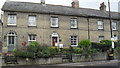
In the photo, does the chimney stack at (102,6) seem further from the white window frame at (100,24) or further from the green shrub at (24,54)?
the green shrub at (24,54)

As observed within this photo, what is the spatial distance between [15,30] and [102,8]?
1967 centimetres

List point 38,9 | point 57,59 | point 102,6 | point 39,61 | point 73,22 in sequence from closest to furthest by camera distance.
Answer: point 39,61 → point 57,59 → point 38,9 → point 73,22 → point 102,6

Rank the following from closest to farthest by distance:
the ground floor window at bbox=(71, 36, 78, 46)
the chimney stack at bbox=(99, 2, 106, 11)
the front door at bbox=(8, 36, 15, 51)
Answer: the front door at bbox=(8, 36, 15, 51) → the ground floor window at bbox=(71, 36, 78, 46) → the chimney stack at bbox=(99, 2, 106, 11)

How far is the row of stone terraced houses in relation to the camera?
70.4ft

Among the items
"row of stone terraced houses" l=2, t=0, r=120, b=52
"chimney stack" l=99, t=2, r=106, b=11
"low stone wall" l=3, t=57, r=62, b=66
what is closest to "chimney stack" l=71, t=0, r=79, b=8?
"row of stone terraced houses" l=2, t=0, r=120, b=52

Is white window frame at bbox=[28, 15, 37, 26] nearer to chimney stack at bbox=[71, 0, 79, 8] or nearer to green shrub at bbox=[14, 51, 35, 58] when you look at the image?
green shrub at bbox=[14, 51, 35, 58]

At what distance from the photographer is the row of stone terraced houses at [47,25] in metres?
21.5

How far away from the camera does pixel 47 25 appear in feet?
75.9

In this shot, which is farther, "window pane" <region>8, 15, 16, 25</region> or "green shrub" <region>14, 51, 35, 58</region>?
"window pane" <region>8, 15, 16, 25</region>

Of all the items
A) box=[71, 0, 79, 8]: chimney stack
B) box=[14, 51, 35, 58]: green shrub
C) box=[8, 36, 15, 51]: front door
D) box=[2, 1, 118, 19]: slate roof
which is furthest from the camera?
box=[71, 0, 79, 8]: chimney stack

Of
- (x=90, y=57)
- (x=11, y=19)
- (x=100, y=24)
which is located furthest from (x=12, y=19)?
(x=100, y=24)

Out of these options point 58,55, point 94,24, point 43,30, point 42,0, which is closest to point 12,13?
point 43,30

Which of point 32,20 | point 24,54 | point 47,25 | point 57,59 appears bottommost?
point 57,59

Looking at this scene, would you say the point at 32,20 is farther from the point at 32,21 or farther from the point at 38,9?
the point at 38,9
